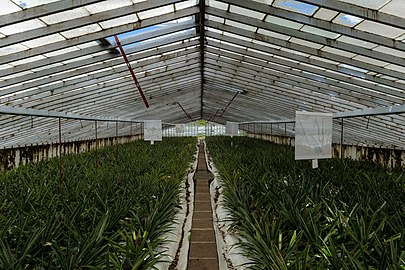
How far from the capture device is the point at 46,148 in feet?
42.7

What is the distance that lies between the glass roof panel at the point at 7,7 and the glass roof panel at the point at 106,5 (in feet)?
4.41

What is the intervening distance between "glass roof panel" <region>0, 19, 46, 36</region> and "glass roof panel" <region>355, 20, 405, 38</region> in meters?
6.73

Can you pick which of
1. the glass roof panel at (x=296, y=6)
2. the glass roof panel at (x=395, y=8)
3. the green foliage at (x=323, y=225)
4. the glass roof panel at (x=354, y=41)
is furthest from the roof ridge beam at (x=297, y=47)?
the green foliage at (x=323, y=225)

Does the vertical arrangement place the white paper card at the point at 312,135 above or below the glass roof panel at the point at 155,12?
below

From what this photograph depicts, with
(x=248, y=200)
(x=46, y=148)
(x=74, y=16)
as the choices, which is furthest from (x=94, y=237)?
(x=46, y=148)

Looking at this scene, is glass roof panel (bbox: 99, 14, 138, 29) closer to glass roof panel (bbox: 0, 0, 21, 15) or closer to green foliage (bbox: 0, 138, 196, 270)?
glass roof panel (bbox: 0, 0, 21, 15)

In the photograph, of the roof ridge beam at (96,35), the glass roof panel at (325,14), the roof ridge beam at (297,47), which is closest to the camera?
the glass roof panel at (325,14)

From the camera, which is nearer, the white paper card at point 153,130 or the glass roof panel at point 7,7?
the glass roof panel at point 7,7

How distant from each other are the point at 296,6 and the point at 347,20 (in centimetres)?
111

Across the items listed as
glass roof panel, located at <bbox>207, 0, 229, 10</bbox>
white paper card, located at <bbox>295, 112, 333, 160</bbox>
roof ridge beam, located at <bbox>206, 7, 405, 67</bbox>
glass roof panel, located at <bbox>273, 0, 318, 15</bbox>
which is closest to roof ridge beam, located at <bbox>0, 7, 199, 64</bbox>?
glass roof panel, located at <bbox>207, 0, 229, 10</bbox>

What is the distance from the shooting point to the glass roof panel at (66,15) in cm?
625

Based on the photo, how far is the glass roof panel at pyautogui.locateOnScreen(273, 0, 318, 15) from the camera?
246 inches

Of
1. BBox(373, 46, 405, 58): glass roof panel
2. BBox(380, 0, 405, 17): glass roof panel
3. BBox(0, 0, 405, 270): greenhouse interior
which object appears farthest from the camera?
BBox(373, 46, 405, 58): glass roof panel

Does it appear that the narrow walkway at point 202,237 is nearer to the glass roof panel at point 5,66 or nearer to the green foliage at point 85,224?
the green foliage at point 85,224
